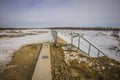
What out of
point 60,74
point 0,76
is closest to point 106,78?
point 60,74

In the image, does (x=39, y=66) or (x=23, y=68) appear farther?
(x=23, y=68)

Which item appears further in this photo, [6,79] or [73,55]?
[73,55]

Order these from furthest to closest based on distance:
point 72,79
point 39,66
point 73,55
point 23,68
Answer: point 73,55 < point 23,68 < point 39,66 < point 72,79

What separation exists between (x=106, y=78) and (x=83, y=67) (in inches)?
57.1

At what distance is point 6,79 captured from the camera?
4988 mm

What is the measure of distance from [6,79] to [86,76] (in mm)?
3471

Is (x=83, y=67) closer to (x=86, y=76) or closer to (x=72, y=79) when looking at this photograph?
(x=86, y=76)

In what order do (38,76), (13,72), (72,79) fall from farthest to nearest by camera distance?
(13,72) < (72,79) < (38,76)

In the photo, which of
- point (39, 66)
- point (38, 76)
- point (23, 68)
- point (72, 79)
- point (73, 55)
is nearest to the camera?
point (38, 76)

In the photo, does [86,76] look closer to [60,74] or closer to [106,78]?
[106,78]

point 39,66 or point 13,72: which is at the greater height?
point 39,66

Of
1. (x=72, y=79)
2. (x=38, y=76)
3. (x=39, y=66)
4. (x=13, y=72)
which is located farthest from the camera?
(x=13, y=72)

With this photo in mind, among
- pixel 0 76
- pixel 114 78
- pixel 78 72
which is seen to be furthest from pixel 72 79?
pixel 0 76

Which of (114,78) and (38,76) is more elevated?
(38,76)
